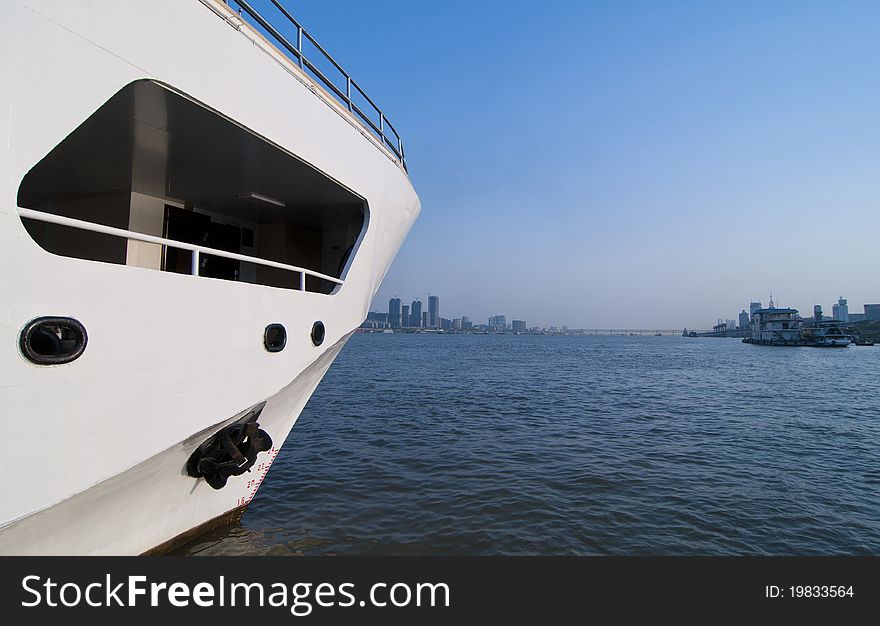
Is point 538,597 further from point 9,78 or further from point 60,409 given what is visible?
point 9,78

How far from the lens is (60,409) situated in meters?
2.80

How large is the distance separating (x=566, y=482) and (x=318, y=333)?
19.8 feet

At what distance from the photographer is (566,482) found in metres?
8.67

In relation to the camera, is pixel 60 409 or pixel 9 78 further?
pixel 60 409

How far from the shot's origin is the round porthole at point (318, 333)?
513 cm

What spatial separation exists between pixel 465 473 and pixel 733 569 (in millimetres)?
4802

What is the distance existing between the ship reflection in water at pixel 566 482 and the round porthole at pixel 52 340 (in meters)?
3.51

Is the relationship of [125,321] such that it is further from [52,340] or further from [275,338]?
[275,338]

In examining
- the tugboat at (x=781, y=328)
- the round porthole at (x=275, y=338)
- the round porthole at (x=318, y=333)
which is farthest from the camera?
the tugboat at (x=781, y=328)

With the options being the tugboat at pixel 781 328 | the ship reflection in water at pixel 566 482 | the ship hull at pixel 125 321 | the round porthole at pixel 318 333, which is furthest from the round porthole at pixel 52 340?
the tugboat at pixel 781 328

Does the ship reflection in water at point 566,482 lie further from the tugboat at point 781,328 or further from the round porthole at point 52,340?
the tugboat at point 781,328

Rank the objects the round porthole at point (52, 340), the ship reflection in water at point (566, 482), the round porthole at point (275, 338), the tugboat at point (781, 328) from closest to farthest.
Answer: the round porthole at point (52, 340), the round porthole at point (275, 338), the ship reflection in water at point (566, 482), the tugboat at point (781, 328)

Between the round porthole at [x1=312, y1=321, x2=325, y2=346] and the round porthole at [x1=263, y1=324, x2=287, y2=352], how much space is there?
0.54 metres

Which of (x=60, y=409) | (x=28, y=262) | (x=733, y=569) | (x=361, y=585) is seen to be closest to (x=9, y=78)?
(x=28, y=262)
